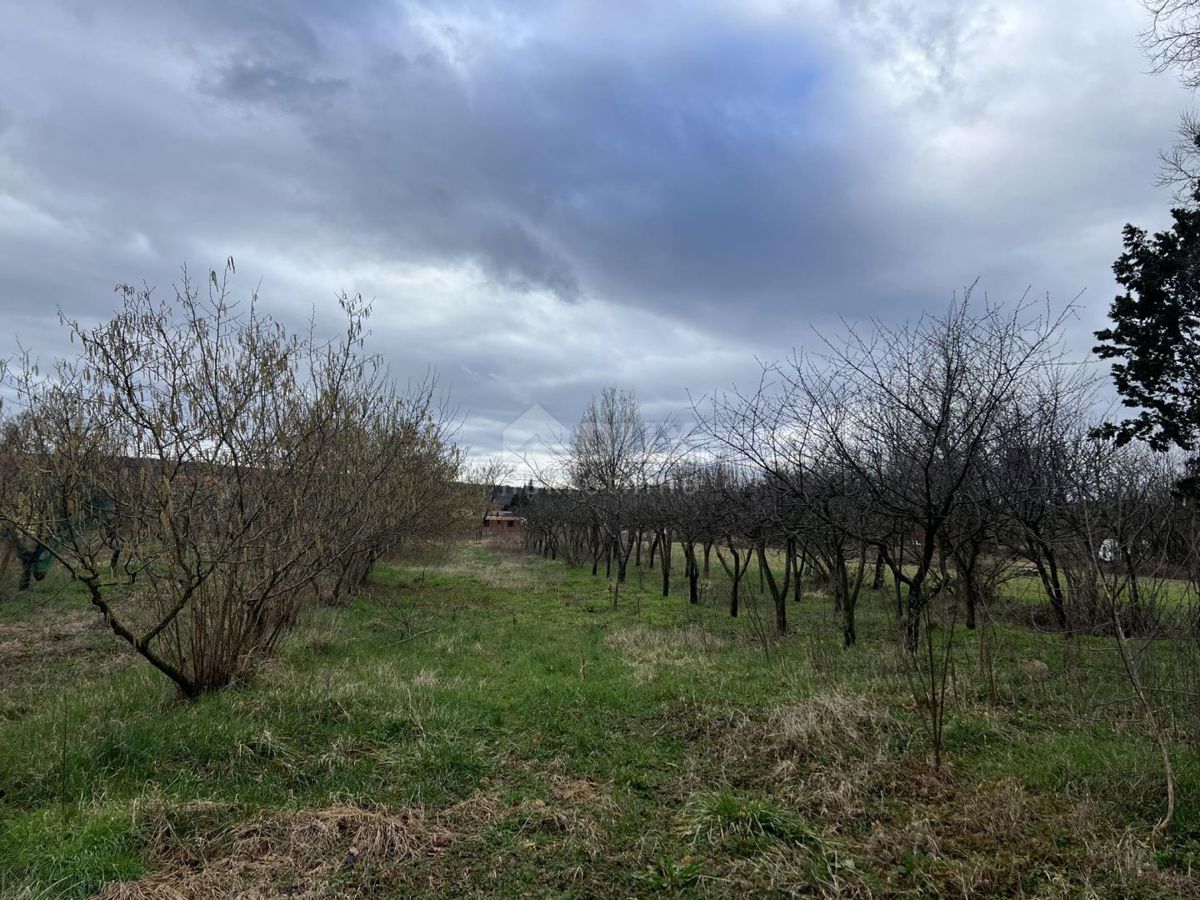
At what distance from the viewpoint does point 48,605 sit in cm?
1183

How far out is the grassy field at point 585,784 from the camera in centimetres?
298

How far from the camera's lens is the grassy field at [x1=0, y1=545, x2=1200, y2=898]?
2.98 meters

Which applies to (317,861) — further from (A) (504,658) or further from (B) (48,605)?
(B) (48,605)

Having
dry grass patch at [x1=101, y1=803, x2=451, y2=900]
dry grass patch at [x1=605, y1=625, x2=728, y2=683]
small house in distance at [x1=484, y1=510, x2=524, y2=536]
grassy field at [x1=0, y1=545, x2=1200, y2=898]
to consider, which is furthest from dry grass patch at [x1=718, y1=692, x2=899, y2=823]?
small house in distance at [x1=484, y1=510, x2=524, y2=536]

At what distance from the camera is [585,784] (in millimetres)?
4121

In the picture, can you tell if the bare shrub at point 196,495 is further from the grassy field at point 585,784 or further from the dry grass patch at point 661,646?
the dry grass patch at point 661,646

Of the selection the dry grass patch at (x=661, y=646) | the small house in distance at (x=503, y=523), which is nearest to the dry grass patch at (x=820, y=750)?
the dry grass patch at (x=661, y=646)

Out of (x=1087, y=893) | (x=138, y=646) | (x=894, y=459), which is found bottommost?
(x=1087, y=893)

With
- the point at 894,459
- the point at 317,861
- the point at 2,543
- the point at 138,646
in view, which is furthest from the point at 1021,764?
the point at 2,543

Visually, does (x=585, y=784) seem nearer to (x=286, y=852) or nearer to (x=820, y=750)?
(x=820, y=750)

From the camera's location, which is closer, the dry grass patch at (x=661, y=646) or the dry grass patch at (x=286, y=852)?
the dry grass patch at (x=286, y=852)

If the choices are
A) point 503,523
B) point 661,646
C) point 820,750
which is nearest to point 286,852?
point 820,750

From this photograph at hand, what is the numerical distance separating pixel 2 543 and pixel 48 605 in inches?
71.8

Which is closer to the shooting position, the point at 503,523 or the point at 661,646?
the point at 661,646
